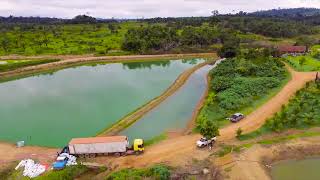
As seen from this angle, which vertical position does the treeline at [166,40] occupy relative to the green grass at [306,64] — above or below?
above

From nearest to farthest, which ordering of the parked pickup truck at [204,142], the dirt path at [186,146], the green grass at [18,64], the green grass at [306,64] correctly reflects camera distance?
the dirt path at [186,146] → the parked pickup truck at [204,142] → the green grass at [306,64] → the green grass at [18,64]

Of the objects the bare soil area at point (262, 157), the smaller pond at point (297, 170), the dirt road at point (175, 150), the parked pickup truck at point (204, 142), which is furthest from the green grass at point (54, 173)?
the smaller pond at point (297, 170)

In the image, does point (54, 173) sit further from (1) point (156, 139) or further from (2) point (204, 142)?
(2) point (204, 142)

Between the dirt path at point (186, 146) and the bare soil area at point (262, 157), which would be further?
the dirt path at point (186, 146)

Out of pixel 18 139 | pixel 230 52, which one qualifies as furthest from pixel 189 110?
pixel 230 52

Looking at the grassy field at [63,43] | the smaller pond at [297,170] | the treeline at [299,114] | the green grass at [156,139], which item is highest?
the grassy field at [63,43]

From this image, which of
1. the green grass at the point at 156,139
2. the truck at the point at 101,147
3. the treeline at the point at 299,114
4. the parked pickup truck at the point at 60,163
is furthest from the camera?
the treeline at the point at 299,114

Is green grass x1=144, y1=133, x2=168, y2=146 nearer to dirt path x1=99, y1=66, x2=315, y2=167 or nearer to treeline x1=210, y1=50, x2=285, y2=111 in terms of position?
dirt path x1=99, y1=66, x2=315, y2=167

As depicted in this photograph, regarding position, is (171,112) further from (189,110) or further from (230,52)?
(230,52)

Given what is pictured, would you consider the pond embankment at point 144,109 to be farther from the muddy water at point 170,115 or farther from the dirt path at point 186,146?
the dirt path at point 186,146
